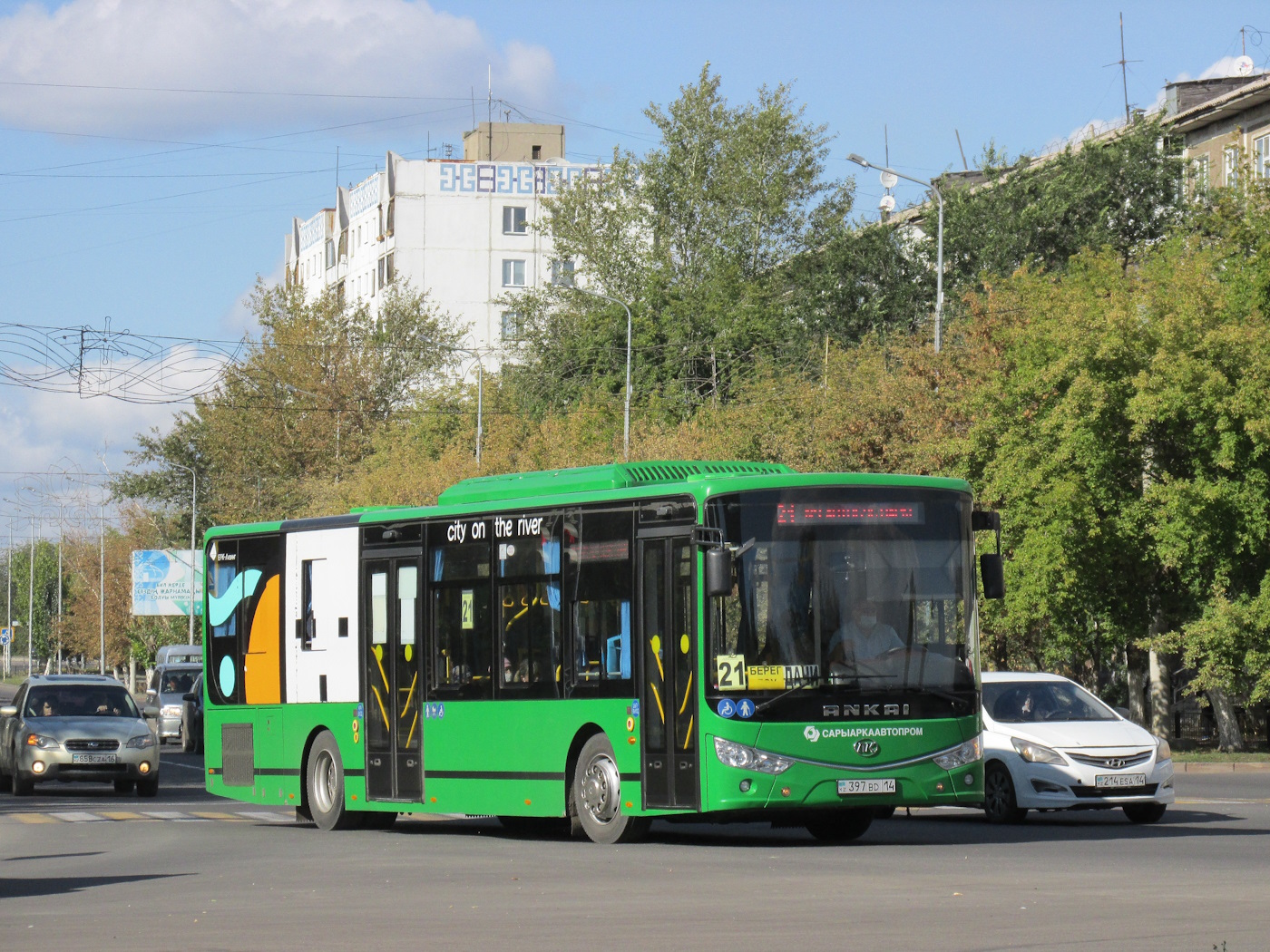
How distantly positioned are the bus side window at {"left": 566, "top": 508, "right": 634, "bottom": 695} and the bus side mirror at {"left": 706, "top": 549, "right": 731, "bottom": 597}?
4.55 ft

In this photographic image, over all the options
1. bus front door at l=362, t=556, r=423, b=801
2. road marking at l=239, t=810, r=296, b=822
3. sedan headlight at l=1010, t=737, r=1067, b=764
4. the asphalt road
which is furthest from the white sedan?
road marking at l=239, t=810, r=296, b=822

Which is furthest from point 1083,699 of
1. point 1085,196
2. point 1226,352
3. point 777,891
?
point 1085,196

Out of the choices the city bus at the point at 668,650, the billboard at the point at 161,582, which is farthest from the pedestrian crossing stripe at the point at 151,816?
the billboard at the point at 161,582

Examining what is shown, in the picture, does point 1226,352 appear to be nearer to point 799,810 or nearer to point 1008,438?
point 1008,438

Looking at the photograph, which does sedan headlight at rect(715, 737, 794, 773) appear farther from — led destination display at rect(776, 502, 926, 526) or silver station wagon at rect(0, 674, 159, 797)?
silver station wagon at rect(0, 674, 159, 797)

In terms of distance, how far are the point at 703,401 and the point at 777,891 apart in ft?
187

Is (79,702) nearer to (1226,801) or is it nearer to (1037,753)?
(1037,753)

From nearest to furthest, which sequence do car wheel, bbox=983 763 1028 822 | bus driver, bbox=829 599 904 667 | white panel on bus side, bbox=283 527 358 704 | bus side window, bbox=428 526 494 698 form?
1. bus driver, bbox=829 599 904 667
2. bus side window, bbox=428 526 494 698
3. car wheel, bbox=983 763 1028 822
4. white panel on bus side, bbox=283 527 358 704

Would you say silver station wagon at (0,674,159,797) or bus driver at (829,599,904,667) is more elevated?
bus driver at (829,599,904,667)

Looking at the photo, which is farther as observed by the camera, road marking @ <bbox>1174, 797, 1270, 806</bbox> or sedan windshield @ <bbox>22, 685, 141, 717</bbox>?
sedan windshield @ <bbox>22, 685, 141, 717</bbox>

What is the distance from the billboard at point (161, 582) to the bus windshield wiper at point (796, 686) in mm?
73206

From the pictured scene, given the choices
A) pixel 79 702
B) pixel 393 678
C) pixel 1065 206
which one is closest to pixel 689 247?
pixel 1065 206

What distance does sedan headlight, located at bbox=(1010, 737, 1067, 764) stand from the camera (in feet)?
63.9

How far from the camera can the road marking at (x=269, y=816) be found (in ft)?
74.6
